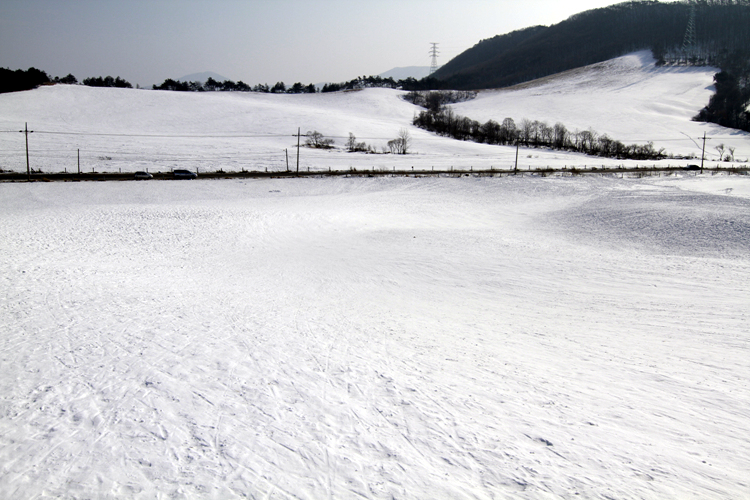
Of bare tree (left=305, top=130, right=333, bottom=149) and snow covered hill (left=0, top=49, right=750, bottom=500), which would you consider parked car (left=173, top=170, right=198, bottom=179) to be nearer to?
snow covered hill (left=0, top=49, right=750, bottom=500)

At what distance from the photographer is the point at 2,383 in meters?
8.95

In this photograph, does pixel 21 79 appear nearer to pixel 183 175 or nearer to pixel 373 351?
pixel 183 175

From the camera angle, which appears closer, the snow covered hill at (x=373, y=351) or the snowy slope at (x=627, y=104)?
the snow covered hill at (x=373, y=351)

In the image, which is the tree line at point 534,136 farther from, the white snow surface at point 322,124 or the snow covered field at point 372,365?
the snow covered field at point 372,365

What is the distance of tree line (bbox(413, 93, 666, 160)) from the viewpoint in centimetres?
8169

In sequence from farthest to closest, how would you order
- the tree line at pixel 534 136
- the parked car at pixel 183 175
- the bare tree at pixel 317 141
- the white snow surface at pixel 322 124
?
the tree line at pixel 534 136
the bare tree at pixel 317 141
the white snow surface at pixel 322 124
the parked car at pixel 183 175

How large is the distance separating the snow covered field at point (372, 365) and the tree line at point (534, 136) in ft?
205

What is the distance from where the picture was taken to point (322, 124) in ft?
298

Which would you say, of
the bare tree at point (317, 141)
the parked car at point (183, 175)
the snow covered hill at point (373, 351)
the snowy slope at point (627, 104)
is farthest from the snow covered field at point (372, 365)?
the snowy slope at point (627, 104)

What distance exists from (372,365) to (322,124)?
3391 inches

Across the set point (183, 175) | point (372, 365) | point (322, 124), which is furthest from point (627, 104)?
point (372, 365)

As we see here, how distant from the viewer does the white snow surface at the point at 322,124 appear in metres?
59.9

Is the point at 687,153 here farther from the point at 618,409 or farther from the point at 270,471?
the point at 270,471

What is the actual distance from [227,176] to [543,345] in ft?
139
